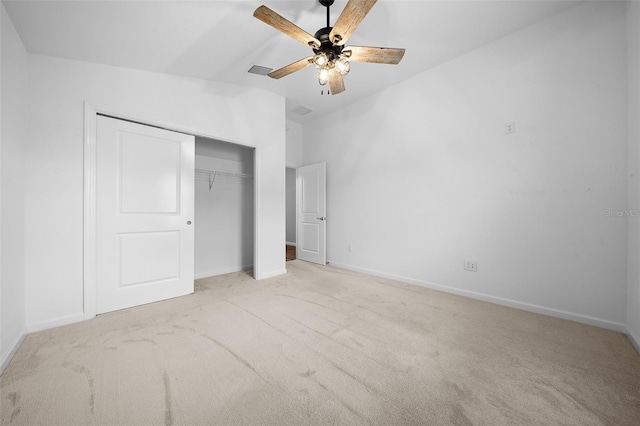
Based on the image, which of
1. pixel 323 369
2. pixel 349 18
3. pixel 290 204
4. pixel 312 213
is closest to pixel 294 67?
pixel 349 18

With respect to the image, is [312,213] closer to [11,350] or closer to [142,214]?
[142,214]

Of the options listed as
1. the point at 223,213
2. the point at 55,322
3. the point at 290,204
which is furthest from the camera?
the point at 290,204

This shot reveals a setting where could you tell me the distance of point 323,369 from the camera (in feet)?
5.07

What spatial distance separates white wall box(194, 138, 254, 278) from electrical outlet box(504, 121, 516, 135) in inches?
147

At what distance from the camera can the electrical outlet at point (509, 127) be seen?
2.54m

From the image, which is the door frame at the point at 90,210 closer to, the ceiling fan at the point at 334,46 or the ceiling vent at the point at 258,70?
the ceiling vent at the point at 258,70

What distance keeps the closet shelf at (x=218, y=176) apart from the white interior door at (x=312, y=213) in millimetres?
1159

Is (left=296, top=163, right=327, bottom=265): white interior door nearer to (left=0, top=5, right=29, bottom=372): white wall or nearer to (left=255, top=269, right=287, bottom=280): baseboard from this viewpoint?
(left=255, top=269, right=287, bottom=280): baseboard

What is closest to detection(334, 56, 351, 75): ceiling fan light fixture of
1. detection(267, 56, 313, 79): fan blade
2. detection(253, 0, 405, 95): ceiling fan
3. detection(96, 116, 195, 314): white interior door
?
detection(253, 0, 405, 95): ceiling fan

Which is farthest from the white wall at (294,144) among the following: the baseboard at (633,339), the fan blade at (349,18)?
the baseboard at (633,339)

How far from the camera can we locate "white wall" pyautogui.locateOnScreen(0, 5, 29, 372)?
Result: 168 centimetres

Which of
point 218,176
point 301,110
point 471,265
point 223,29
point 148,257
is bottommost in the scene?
point 471,265

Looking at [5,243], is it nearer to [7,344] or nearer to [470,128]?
[7,344]

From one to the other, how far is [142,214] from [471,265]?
12.8ft
